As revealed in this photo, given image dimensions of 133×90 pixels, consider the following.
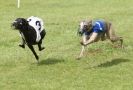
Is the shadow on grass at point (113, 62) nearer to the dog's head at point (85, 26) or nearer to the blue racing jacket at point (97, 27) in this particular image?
the blue racing jacket at point (97, 27)

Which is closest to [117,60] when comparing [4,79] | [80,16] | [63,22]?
[4,79]

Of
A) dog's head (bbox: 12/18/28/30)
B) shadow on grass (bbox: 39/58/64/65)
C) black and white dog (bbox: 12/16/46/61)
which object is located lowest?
shadow on grass (bbox: 39/58/64/65)

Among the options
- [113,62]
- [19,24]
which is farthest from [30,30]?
[113,62]

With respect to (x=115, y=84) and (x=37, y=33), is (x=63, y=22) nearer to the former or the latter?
(x=37, y=33)

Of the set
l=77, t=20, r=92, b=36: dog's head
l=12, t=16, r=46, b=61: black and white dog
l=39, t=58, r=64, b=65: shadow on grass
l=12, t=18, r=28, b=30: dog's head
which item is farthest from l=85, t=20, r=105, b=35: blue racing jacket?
l=39, t=58, r=64, b=65: shadow on grass

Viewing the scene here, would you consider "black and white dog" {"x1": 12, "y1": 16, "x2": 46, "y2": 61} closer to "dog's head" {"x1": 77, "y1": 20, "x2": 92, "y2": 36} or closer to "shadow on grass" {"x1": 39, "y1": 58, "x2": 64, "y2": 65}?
"shadow on grass" {"x1": 39, "y1": 58, "x2": 64, "y2": 65}

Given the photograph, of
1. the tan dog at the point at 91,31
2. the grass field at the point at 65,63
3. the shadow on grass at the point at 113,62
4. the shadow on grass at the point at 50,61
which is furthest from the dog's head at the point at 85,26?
the shadow on grass at the point at 50,61

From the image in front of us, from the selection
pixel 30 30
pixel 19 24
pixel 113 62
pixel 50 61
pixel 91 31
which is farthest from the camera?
pixel 50 61

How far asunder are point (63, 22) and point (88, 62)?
10591 millimetres

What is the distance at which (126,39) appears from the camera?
19.3m

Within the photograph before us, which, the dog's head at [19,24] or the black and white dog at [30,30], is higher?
the dog's head at [19,24]

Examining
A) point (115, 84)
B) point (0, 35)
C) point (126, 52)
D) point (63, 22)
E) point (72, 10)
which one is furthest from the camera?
point (72, 10)

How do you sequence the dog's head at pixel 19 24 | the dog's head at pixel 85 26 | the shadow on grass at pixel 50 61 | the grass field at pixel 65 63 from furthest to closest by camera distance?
the shadow on grass at pixel 50 61 → the dog's head at pixel 19 24 → the dog's head at pixel 85 26 → the grass field at pixel 65 63

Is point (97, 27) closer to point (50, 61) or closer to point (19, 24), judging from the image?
point (19, 24)
